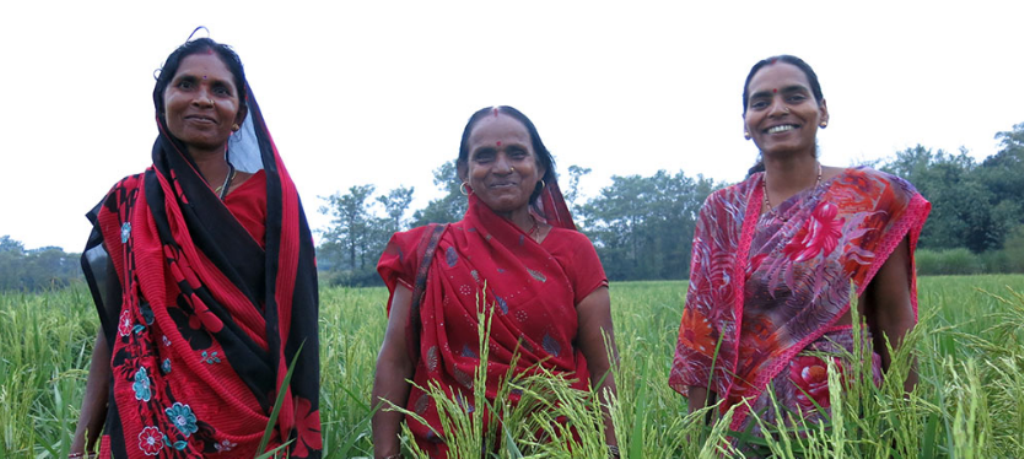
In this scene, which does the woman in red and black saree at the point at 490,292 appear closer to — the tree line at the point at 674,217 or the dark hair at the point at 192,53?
the dark hair at the point at 192,53

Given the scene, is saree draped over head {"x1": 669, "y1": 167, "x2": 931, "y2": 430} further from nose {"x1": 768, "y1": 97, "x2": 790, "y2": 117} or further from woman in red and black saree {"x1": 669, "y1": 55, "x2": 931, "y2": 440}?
nose {"x1": 768, "y1": 97, "x2": 790, "y2": 117}

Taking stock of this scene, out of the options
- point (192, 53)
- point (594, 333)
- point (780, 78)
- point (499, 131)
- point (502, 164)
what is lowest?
point (594, 333)

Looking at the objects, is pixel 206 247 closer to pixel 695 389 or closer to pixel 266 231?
pixel 266 231

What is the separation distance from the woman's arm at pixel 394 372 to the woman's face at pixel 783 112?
126 centimetres

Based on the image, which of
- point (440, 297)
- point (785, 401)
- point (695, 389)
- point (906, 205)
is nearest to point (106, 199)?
point (440, 297)

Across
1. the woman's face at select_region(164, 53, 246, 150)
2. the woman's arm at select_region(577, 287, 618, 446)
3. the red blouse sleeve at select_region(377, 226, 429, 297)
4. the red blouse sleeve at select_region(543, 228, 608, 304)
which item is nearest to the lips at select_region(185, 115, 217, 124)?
the woman's face at select_region(164, 53, 246, 150)

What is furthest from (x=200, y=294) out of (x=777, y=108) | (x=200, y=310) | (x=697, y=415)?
(x=777, y=108)

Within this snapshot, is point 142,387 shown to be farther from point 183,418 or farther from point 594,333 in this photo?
point 594,333

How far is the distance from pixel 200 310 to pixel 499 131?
3.38ft

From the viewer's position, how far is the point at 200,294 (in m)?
1.63

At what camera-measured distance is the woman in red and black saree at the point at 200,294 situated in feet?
5.18

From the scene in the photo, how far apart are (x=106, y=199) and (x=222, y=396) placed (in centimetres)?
69

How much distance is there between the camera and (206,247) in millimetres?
1681

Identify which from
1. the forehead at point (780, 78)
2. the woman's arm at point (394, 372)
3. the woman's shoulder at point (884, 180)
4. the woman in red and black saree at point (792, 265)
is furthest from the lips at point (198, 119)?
the woman's shoulder at point (884, 180)
